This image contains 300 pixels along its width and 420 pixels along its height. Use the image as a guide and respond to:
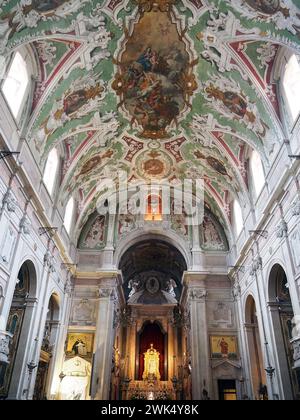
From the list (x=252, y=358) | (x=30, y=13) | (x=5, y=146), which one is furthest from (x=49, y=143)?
(x=252, y=358)

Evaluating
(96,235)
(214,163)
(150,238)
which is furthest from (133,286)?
(214,163)

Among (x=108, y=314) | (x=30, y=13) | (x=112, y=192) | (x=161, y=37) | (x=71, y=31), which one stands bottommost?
(x=108, y=314)

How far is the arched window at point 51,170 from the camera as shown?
15.4m

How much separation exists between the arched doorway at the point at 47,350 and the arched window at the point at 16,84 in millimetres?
9523

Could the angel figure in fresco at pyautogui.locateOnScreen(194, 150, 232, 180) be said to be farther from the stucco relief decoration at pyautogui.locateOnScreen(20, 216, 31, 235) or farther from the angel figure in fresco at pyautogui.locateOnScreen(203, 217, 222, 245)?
the stucco relief decoration at pyautogui.locateOnScreen(20, 216, 31, 235)

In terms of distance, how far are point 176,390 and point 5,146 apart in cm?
2322

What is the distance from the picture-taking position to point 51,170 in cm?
1584

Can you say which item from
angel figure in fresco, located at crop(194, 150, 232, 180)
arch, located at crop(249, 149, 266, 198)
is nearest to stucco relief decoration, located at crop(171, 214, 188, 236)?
angel figure in fresco, located at crop(194, 150, 232, 180)

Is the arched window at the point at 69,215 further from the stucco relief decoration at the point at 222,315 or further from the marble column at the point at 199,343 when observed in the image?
the stucco relief decoration at the point at 222,315

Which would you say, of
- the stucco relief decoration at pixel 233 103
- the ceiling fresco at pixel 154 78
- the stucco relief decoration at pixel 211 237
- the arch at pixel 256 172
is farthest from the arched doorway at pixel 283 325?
the stucco relief decoration at pixel 211 237

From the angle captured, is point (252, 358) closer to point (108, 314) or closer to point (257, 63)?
point (108, 314)

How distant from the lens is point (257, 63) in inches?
469

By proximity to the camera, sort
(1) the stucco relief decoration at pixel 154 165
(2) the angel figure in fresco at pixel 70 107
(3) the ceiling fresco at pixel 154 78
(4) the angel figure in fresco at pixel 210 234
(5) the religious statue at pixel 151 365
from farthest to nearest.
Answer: (5) the religious statue at pixel 151 365, (4) the angel figure in fresco at pixel 210 234, (1) the stucco relief decoration at pixel 154 165, (2) the angel figure in fresco at pixel 70 107, (3) the ceiling fresco at pixel 154 78

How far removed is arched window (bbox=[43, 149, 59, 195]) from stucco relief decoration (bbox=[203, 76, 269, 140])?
24.0 feet
